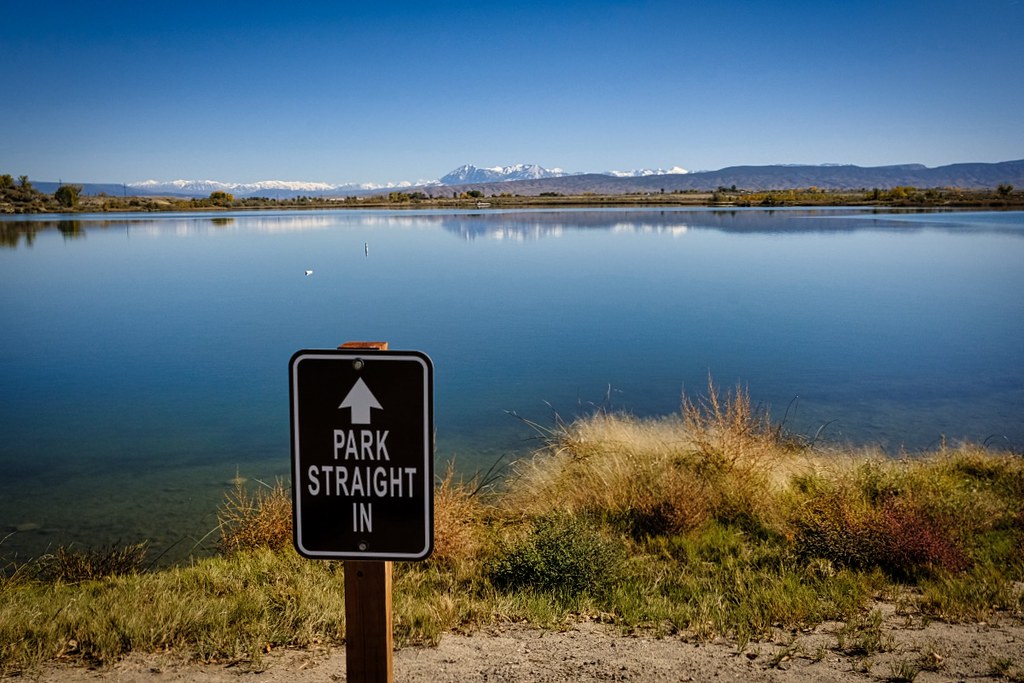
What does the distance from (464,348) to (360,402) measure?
1567 cm

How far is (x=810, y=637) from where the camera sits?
4227mm

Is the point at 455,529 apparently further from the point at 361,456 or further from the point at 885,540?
the point at 361,456

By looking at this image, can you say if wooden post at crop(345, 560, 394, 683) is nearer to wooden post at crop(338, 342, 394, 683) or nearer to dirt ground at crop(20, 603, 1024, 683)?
wooden post at crop(338, 342, 394, 683)

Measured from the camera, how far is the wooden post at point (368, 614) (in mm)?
2127

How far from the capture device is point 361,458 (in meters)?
2.07

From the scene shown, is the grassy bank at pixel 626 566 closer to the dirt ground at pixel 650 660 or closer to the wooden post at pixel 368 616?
the dirt ground at pixel 650 660

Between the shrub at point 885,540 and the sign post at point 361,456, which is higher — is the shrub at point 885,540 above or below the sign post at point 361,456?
below

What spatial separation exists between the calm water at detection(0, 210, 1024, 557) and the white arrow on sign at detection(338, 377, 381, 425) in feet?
21.1

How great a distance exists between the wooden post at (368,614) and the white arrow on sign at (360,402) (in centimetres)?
13

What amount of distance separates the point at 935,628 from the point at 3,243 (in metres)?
55.6

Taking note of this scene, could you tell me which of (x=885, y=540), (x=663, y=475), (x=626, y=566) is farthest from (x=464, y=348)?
(x=885, y=540)

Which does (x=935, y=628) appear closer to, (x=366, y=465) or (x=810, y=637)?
(x=810, y=637)

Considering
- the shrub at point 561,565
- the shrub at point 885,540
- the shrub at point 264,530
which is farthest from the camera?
the shrub at point 264,530

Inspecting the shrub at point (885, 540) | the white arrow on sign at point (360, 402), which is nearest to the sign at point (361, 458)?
the white arrow on sign at point (360, 402)
